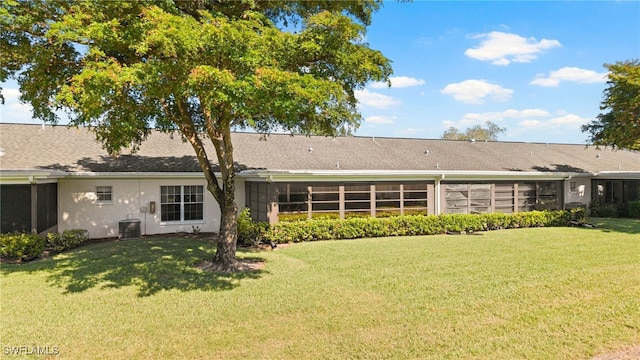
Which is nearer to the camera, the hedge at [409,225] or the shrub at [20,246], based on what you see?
the shrub at [20,246]

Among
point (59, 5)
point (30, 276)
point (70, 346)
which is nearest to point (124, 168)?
point (30, 276)

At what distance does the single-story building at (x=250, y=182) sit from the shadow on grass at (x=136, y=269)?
7.19 feet

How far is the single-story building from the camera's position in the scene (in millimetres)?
14305

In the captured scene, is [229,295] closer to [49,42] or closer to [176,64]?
[176,64]

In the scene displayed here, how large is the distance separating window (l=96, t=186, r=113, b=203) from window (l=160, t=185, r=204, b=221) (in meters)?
1.86

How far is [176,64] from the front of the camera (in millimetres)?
7055

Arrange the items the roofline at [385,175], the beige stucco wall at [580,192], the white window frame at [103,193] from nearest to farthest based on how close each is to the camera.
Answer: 1. the roofline at [385,175]
2. the white window frame at [103,193]
3. the beige stucco wall at [580,192]

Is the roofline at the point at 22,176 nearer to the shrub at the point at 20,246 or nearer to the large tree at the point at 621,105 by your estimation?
the shrub at the point at 20,246

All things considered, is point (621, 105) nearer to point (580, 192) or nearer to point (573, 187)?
point (573, 187)

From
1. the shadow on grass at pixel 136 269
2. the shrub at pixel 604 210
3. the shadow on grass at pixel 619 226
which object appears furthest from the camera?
the shrub at pixel 604 210

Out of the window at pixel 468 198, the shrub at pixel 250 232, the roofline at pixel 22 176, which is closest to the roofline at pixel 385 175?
the window at pixel 468 198

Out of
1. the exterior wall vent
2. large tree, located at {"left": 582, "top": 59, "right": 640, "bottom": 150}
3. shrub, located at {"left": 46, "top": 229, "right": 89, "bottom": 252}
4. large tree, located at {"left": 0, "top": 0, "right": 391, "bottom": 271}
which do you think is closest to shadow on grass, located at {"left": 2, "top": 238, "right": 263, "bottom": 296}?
shrub, located at {"left": 46, "top": 229, "right": 89, "bottom": 252}

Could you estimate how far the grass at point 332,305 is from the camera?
549 centimetres

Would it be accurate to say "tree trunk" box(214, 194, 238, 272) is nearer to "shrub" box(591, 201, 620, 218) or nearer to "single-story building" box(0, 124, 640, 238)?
"single-story building" box(0, 124, 640, 238)
